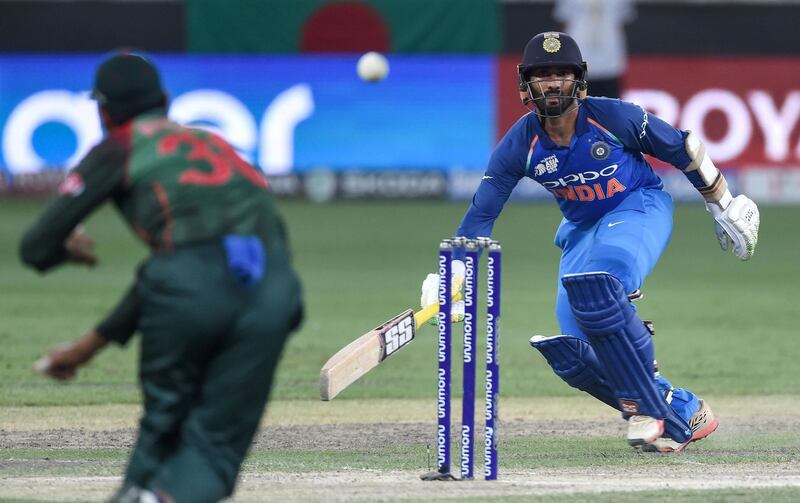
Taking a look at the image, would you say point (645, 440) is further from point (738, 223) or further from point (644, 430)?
point (738, 223)

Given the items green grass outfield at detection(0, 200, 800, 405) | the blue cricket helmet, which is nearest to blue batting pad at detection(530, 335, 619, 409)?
the blue cricket helmet

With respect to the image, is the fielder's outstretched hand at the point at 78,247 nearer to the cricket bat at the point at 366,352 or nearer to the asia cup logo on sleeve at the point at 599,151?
the cricket bat at the point at 366,352

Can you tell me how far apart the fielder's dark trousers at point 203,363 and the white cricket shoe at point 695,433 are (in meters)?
2.78

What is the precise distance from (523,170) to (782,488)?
6.43ft

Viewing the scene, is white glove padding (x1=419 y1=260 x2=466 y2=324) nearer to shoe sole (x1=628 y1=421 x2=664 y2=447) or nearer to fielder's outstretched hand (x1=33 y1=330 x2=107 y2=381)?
shoe sole (x1=628 y1=421 x2=664 y2=447)

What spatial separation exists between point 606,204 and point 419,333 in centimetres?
551

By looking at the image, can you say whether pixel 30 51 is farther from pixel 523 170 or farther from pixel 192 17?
pixel 523 170

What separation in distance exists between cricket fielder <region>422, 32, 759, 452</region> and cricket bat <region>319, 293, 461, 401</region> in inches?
10.8

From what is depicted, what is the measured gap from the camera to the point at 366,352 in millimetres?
6016

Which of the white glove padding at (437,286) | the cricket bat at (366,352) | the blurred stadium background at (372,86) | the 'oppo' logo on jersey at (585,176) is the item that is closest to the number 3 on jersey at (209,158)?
the cricket bat at (366,352)

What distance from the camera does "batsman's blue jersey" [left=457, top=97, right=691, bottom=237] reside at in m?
6.78

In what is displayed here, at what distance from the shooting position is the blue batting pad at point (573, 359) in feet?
22.3

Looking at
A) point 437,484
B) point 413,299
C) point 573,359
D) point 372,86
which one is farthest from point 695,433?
point 372,86

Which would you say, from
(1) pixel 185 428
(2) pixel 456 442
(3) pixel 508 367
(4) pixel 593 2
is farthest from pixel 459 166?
(1) pixel 185 428
